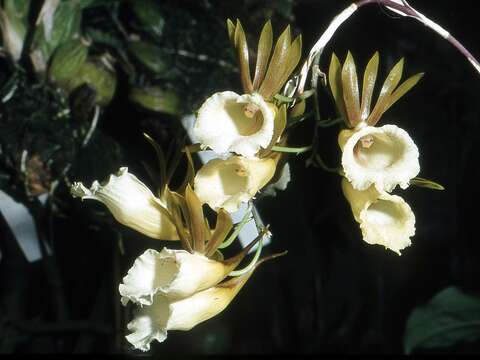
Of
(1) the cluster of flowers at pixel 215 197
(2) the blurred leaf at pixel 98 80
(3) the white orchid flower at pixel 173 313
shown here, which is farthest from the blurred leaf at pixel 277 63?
(2) the blurred leaf at pixel 98 80

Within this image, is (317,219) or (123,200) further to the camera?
(317,219)

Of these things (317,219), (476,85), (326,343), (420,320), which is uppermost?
(476,85)

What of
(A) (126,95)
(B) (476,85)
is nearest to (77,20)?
(A) (126,95)

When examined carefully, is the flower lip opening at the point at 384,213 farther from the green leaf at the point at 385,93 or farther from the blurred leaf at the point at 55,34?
the blurred leaf at the point at 55,34

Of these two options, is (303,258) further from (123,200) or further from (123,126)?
(123,200)

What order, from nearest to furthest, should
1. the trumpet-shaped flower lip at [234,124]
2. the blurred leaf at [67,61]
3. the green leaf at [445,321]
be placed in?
1. the trumpet-shaped flower lip at [234,124]
2. the blurred leaf at [67,61]
3. the green leaf at [445,321]

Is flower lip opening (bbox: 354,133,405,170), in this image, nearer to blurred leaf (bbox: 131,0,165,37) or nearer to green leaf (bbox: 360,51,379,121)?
green leaf (bbox: 360,51,379,121)

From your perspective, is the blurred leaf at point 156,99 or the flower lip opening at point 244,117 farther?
the blurred leaf at point 156,99
